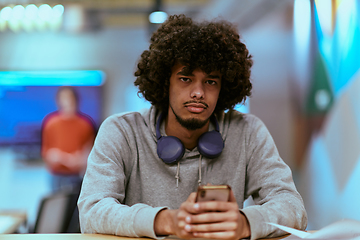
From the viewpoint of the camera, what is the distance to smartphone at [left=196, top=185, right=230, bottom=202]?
0.84 m

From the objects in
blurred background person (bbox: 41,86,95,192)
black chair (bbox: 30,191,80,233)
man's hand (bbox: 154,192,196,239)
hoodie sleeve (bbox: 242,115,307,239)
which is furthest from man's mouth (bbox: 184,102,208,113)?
blurred background person (bbox: 41,86,95,192)

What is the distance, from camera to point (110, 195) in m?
1.11

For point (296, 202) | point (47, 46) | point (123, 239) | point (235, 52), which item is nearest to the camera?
point (123, 239)

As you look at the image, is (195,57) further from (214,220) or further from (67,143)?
(67,143)

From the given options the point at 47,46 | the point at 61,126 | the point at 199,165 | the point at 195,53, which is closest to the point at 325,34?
the point at 195,53

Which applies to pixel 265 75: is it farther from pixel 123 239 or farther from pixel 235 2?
pixel 123 239

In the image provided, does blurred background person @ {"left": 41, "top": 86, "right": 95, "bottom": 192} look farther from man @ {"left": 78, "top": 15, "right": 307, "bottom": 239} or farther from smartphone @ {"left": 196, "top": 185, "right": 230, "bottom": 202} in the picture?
smartphone @ {"left": 196, "top": 185, "right": 230, "bottom": 202}

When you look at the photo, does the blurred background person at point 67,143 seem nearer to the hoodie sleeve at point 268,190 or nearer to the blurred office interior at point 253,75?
the blurred office interior at point 253,75

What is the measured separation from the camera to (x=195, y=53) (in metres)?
1.31

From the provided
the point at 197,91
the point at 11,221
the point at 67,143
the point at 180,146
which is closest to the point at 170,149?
the point at 180,146

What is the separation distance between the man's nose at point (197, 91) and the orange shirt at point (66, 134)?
128 inches

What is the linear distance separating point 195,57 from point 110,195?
61cm

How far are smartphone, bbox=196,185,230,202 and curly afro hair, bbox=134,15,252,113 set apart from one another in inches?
23.1

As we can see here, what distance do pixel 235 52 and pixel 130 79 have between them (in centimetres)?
400
